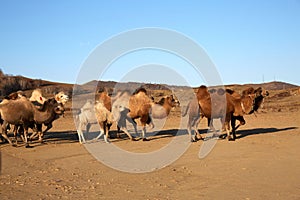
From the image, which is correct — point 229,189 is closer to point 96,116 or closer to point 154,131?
point 96,116

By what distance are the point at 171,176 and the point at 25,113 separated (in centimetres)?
826

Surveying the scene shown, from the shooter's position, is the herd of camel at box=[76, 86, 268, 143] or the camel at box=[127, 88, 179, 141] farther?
the camel at box=[127, 88, 179, 141]

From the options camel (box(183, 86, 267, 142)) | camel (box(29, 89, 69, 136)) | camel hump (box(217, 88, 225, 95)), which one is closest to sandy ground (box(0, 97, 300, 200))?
camel (box(183, 86, 267, 142))

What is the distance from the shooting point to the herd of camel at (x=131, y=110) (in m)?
14.8

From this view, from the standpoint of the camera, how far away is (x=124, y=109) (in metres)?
16.1

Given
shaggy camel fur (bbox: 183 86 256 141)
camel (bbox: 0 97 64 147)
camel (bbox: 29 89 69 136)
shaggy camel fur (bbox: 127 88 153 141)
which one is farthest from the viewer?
camel (bbox: 29 89 69 136)

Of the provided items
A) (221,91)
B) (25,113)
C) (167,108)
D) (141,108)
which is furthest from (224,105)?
(25,113)

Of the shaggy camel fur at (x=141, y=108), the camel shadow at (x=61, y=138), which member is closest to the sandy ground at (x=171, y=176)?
the shaggy camel fur at (x=141, y=108)

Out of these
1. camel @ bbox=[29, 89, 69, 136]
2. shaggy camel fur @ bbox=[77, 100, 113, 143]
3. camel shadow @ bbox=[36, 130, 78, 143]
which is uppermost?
camel @ bbox=[29, 89, 69, 136]

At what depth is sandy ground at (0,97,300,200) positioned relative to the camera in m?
7.10

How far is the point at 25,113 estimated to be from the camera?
14883 mm

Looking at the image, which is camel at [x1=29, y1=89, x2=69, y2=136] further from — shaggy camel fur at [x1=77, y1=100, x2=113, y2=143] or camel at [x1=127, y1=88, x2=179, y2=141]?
camel at [x1=127, y1=88, x2=179, y2=141]

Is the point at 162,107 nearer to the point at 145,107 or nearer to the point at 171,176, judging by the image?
the point at 145,107

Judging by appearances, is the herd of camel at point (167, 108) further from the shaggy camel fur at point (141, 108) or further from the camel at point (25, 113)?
the camel at point (25, 113)
